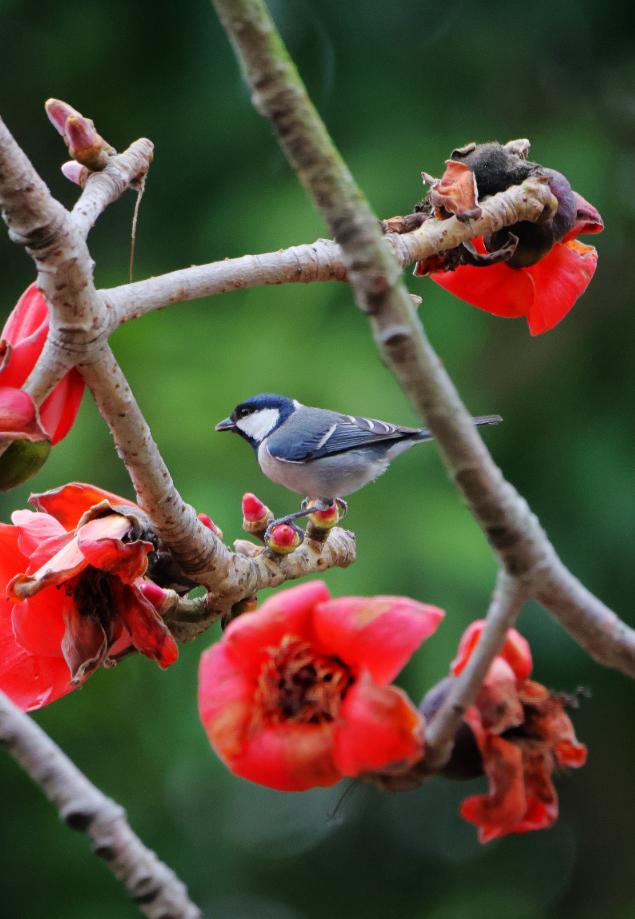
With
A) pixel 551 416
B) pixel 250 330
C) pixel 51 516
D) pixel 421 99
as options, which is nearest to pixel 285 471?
pixel 250 330

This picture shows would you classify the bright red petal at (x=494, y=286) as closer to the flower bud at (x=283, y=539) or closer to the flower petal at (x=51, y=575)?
the flower bud at (x=283, y=539)

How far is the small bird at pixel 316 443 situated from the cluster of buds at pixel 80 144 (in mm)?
1322

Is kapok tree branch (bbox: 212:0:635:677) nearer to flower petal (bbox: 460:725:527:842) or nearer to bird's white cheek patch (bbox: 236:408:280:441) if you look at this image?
flower petal (bbox: 460:725:527:842)

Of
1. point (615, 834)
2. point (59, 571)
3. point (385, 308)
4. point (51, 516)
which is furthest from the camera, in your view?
point (615, 834)

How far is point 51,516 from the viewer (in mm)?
971

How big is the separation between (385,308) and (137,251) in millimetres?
3322

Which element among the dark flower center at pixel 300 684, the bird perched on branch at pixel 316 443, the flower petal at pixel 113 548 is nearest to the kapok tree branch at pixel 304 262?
the flower petal at pixel 113 548

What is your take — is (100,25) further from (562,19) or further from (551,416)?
(551,416)

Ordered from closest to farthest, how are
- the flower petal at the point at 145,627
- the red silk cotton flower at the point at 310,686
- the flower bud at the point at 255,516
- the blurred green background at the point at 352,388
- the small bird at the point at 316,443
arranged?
the red silk cotton flower at the point at 310,686 < the flower petal at the point at 145,627 < the flower bud at the point at 255,516 < the small bird at the point at 316,443 < the blurred green background at the point at 352,388

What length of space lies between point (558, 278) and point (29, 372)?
60 cm

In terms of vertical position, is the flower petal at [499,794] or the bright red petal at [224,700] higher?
the bright red petal at [224,700]

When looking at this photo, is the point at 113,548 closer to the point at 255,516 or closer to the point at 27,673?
the point at 27,673

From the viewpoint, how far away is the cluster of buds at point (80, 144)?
965 mm

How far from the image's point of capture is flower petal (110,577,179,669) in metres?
0.89
